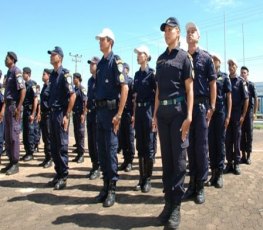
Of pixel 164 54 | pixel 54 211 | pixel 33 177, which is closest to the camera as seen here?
pixel 164 54

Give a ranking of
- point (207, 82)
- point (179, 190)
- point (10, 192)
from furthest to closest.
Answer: point (10, 192) → point (207, 82) → point (179, 190)

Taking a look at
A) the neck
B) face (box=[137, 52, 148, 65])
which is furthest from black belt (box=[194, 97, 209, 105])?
face (box=[137, 52, 148, 65])

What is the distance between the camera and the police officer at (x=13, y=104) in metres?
7.29

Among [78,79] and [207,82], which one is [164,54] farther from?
[78,79]

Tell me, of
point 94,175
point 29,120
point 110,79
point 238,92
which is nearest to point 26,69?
point 29,120

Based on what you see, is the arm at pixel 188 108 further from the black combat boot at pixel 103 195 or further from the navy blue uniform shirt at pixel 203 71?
the black combat boot at pixel 103 195

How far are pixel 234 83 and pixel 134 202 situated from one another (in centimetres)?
358

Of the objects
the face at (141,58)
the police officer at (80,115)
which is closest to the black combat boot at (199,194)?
the face at (141,58)

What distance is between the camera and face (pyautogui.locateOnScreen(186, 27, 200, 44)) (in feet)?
17.0

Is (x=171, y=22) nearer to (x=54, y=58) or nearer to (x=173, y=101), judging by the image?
(x=173, y=101)

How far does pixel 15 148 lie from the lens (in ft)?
24.4

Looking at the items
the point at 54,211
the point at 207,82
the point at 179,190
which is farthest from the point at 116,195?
the point at 207,82

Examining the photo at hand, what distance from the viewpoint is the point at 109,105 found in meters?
5.20

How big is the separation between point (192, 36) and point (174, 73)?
123 centimetres
